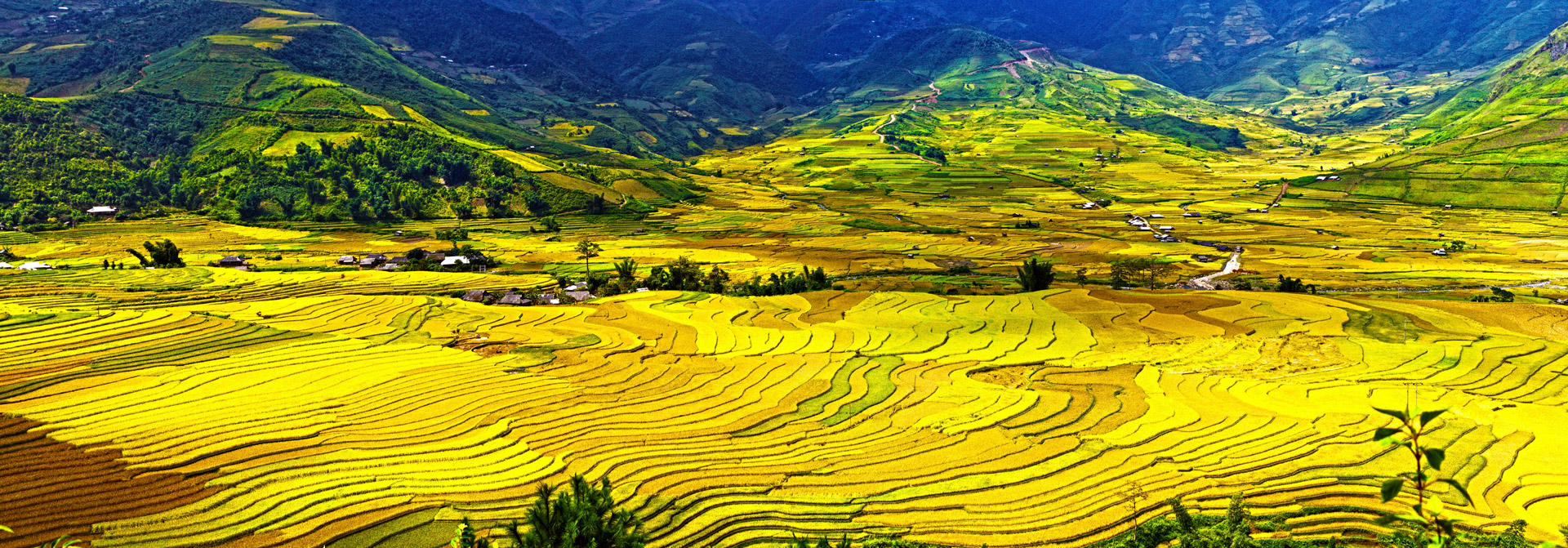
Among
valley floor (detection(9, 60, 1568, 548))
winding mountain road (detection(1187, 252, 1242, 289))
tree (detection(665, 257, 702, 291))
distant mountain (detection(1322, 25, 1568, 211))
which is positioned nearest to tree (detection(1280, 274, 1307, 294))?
valley floor (detection(9, 60, 1568, 548))

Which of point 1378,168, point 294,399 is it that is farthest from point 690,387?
point 1378,168

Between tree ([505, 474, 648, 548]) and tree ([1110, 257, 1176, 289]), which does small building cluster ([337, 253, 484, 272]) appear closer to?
tree ([505, 474, 648, 548])

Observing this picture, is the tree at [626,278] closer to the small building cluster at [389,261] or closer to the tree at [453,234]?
the small building cluster at [389,261]

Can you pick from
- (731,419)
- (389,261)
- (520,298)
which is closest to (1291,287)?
(731,419)

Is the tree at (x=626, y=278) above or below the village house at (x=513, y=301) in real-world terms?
above

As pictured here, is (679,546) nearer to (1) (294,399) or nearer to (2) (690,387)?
(2) (690,387)

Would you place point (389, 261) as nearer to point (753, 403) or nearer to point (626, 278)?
point (626, 278)

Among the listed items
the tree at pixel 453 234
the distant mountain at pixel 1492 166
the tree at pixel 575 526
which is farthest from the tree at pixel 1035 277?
the distant mountain at pixel 1492 166
